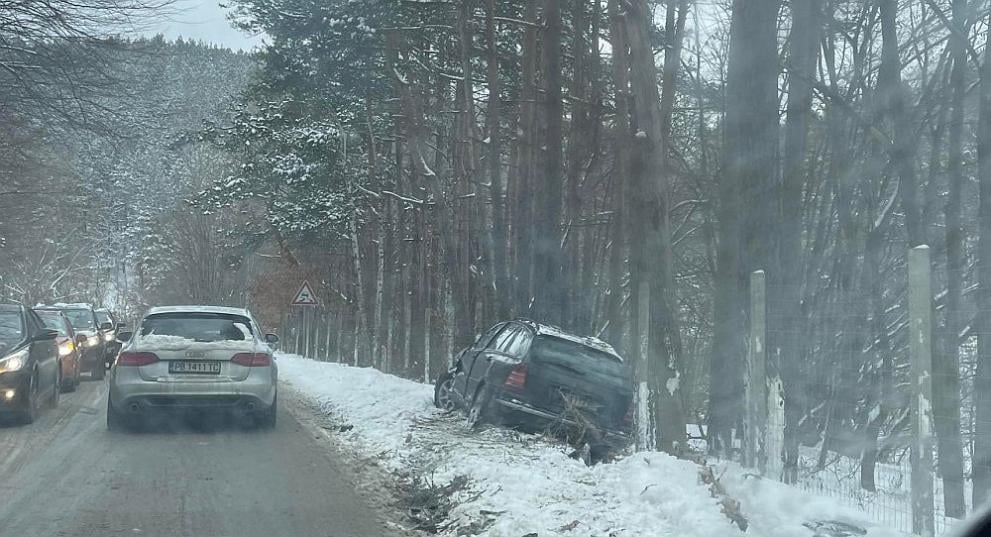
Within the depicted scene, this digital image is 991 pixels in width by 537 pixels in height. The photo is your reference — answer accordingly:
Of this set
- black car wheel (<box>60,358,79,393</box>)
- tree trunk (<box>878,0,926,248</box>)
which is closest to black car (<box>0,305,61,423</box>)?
black car wheel (<box>60,358,79,393</box>)

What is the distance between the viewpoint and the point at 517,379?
42.8ft

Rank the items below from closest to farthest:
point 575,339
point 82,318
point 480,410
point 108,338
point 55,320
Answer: point 575,339 < point 480,410 < point 55,320 < point 82,318 < point 108,338

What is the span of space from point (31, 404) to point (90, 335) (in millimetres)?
11530

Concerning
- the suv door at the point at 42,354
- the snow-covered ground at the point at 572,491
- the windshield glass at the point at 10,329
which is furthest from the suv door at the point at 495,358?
the windshield glass at the point at 10,329

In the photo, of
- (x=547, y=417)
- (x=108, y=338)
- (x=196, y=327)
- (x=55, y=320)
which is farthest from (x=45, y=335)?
(x=108, y=338)

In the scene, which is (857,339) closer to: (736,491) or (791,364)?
(791,364)

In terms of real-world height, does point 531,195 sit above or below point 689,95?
below

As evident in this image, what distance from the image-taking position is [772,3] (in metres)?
14.0

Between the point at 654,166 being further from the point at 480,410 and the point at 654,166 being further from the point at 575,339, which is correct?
the point at 480,410

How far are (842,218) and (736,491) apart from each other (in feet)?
46.4

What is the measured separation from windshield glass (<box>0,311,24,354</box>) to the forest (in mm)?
3698

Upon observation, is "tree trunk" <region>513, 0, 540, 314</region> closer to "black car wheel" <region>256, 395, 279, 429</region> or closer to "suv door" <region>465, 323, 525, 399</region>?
"suv door" <region>465, 323, 525, 399</region>

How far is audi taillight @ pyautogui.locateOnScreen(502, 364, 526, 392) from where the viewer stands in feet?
42.6

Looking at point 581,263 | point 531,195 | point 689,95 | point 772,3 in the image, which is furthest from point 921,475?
point 581,263
